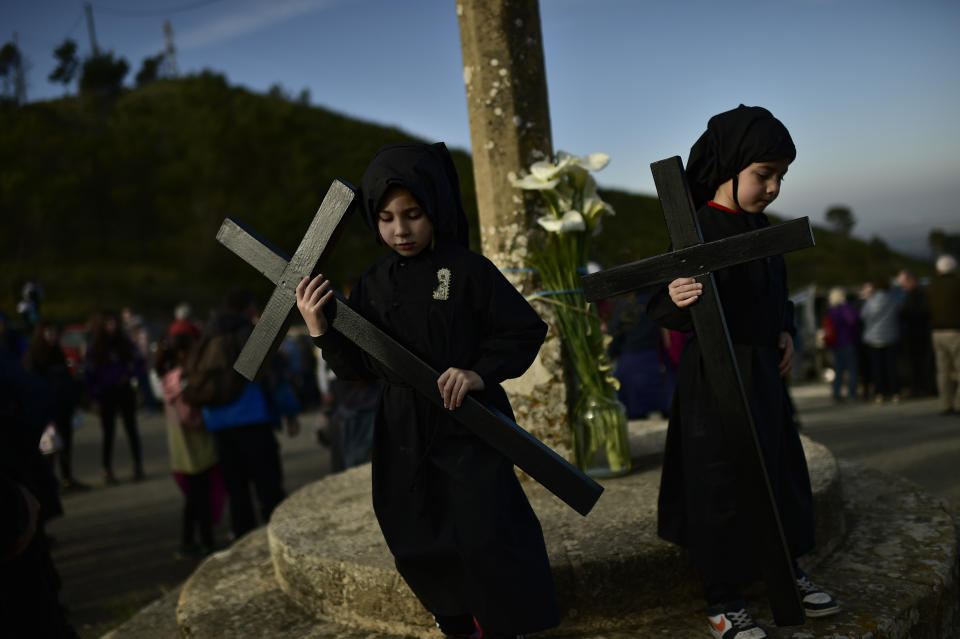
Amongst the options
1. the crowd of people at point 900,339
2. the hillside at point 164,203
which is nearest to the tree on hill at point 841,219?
the hillside at point 164,203

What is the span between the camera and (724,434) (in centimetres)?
226

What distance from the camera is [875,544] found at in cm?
292

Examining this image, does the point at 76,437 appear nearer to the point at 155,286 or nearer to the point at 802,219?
the point at 802,219

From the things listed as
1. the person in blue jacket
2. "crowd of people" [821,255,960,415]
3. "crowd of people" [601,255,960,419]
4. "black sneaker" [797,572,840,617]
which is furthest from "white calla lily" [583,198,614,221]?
"crowd of people" [821,255,960,415]

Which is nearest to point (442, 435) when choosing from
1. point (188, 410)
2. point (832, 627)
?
point (832, 627)

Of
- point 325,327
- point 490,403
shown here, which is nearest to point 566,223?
point 490,403

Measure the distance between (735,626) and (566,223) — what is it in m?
1.72

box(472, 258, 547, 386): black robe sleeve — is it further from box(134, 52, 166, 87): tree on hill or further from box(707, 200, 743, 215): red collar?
box(134, 52, 166, 87): tree on hill

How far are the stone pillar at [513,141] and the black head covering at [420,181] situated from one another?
128cm

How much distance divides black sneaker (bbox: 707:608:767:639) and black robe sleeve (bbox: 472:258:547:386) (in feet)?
3.26

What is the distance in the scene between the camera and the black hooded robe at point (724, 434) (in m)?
2.30

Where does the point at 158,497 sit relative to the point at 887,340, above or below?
below

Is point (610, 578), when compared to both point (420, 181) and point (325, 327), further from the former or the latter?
point (420, 181)

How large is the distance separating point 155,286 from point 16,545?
31.5 meters
